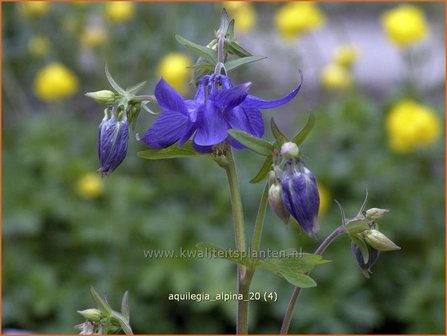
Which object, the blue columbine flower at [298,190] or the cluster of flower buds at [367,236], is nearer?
the blue columbine flower at [298,190]

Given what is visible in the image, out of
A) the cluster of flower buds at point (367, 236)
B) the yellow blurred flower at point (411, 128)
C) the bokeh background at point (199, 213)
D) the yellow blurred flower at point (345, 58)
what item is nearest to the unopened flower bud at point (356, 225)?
the cluster of flower buds at point (367, 236)

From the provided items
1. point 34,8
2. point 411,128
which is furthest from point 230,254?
point 34,8

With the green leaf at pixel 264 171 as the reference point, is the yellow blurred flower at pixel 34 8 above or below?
above

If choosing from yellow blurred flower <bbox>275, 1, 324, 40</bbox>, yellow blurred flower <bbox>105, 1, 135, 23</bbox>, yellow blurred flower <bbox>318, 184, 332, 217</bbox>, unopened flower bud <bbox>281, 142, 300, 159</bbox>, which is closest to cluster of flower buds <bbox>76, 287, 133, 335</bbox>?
unopened flower bud <bbox>281, 142, 300, 159</bbox>

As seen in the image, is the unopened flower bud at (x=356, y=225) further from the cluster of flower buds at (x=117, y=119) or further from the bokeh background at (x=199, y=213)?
the bokeh background at (x=199, y=213)

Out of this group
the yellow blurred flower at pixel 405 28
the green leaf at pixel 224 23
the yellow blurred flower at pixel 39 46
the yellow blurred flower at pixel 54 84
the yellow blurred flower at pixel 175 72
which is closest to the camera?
the green leaf at pixel 224 23

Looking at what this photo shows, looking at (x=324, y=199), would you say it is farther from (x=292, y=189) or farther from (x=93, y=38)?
(x=292, y=189)

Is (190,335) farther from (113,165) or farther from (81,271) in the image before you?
(113,165)
